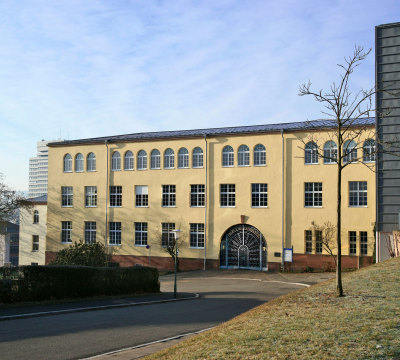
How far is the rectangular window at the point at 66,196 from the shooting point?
2005 inches

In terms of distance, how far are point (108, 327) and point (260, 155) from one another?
1166 inches

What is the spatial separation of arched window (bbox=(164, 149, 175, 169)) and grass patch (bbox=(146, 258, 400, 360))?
32.3 meters

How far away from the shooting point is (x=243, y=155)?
43.8 meters

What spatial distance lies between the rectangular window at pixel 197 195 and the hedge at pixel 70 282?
1896 cm

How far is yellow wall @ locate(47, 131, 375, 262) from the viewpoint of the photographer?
40.5 meters

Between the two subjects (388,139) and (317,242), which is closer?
(388,139)

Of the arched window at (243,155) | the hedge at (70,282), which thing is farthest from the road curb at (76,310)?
the arched window at (243,155)

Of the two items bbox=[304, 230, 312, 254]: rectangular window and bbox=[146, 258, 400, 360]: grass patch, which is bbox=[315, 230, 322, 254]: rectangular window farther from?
bbox=[146, 258, 400, 360]: grass patch

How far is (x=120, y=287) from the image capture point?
24203mm

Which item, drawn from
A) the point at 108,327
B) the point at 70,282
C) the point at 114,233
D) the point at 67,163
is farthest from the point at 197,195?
the point at 108,327

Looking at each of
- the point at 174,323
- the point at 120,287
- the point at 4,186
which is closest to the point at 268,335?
the point at 174,323

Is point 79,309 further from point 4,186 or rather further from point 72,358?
point 4,186

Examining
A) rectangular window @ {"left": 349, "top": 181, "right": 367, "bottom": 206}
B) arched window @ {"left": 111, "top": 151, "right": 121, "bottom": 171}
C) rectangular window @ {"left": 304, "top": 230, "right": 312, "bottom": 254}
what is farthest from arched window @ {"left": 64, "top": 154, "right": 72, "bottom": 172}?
rectangular window @ {"left": 349, "top": 181, "right": 367, "bottom": 206}

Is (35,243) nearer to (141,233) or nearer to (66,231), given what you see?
(66,231)
